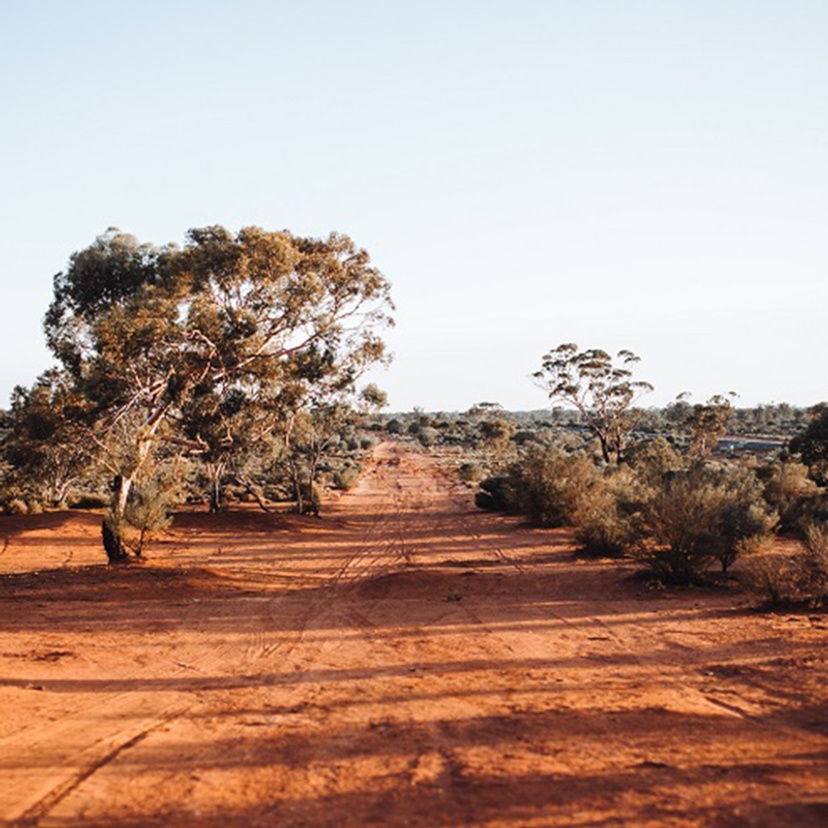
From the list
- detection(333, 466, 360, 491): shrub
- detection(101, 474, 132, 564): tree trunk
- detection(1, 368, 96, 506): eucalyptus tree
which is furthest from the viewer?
detection(333, 466, 360, 491): shrub

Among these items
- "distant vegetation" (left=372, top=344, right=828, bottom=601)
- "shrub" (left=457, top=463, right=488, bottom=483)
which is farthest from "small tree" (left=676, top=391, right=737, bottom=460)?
"shrub" (left=457, top=463, right=488, bottom=483)

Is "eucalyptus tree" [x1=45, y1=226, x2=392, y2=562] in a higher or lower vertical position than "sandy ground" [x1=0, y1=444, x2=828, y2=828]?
higher

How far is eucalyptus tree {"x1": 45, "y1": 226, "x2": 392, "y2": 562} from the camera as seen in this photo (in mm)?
19078

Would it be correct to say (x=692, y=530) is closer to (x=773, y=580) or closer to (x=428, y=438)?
(x=773, y=580)

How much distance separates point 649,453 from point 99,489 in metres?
29.4

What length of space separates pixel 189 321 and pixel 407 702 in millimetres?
14133

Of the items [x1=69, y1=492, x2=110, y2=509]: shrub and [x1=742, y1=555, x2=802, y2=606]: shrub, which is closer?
[x1=742, y1=555, x2=802, y2=606]: shrub

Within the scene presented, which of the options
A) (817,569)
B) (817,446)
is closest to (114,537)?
(817,569)

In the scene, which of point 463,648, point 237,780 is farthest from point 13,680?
point 463,648

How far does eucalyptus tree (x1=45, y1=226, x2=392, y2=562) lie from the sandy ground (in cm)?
545

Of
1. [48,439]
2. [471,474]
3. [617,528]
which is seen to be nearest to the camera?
[617,528]

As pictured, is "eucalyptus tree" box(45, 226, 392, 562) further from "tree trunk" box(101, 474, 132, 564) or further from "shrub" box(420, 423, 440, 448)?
"shrub" box(420, 423, 440, 448)

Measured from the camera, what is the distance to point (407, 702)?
7.50 m

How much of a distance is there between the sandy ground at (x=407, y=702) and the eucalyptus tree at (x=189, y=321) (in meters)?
5.45
